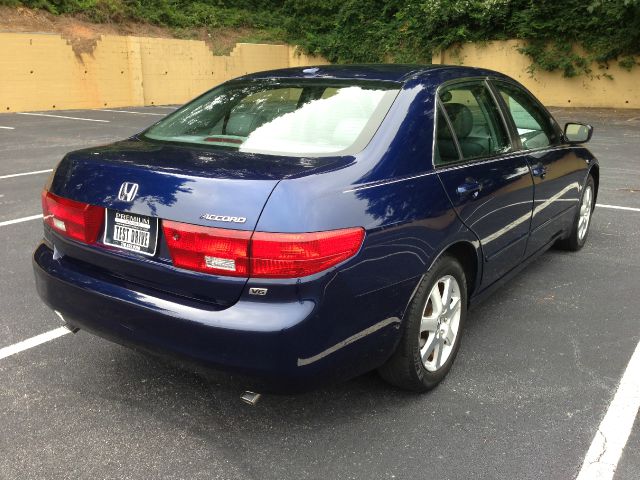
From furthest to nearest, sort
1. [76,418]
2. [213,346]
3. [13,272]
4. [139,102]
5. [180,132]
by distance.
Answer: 1. [139,102]
2. [13,272]
3. [180,132]
4. [76,418]
5. [213,346]

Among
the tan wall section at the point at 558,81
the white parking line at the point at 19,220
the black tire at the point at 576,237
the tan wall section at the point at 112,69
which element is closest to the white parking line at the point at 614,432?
the black tire at the point at 576,237

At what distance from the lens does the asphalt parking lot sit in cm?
249

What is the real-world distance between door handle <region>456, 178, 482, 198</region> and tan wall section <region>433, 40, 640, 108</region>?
21.7 meters

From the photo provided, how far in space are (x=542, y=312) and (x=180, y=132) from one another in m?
2.63

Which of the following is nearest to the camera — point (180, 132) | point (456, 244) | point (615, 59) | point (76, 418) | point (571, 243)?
point (76, 418)

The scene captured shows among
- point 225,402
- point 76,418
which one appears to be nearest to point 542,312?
point 225,402

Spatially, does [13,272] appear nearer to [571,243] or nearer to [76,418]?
[76,418]

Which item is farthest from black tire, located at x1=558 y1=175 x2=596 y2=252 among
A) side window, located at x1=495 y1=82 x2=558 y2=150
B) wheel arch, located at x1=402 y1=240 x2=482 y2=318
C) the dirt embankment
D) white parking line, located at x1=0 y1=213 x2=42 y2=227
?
the dirt embankment

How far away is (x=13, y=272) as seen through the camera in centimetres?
471

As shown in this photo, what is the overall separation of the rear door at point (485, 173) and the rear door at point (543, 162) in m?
0.17

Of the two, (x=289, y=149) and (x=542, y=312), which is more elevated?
(x=289, y=149)

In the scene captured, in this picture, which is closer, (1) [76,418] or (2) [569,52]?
(1) [76,418]

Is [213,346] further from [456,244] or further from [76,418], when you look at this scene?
[456,244]

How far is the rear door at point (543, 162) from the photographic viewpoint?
3974 millimetres
